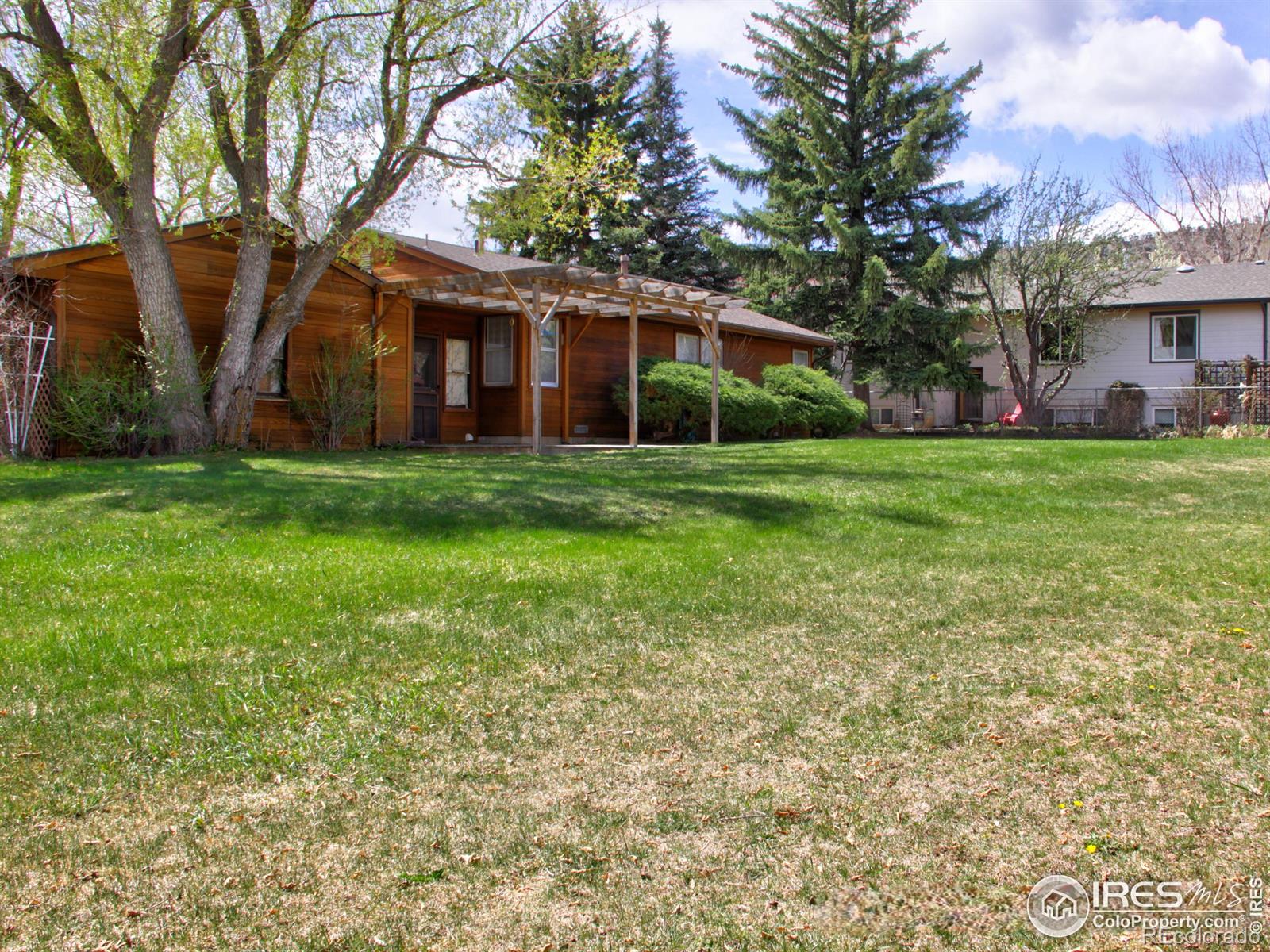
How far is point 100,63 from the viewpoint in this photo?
11070mm

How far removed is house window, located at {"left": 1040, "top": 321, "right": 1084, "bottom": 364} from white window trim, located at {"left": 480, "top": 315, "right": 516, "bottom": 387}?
17.1 metres

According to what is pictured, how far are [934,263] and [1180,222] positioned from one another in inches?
742

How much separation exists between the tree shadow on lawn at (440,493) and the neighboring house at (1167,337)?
18.6 metres

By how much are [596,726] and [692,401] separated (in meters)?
14.8

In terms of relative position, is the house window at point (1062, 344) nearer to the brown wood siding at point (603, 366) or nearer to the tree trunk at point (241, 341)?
the brown wood siding at point (603, 366)

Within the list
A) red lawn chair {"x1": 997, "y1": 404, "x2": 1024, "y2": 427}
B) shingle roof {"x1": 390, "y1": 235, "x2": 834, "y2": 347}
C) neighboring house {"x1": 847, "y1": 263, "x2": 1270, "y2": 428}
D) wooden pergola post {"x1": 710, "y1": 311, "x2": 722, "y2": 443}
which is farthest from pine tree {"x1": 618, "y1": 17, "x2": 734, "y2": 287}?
wooden pergola post {"x1": 710, "y1": 311, "x2": 722, "y2": 443}

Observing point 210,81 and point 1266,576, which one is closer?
point 1266,576

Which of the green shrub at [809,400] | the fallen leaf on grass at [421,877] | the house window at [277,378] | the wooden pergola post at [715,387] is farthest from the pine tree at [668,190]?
the fallen leaf on grass at [421,877]

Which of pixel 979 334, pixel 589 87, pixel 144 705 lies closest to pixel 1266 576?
pixel 144 705

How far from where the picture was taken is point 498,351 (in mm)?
17500

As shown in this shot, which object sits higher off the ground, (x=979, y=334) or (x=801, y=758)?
(x=979, y=334)

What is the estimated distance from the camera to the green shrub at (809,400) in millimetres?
20641

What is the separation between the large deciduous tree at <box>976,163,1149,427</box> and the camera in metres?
25.5

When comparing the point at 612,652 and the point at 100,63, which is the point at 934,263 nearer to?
the point at 100,63
